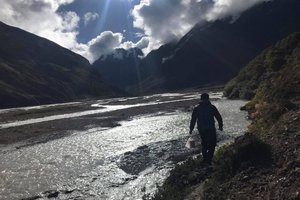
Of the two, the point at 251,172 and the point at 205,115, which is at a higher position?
the point at 205,115

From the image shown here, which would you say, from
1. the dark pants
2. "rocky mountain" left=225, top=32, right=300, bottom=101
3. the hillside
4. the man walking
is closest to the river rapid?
the hillside

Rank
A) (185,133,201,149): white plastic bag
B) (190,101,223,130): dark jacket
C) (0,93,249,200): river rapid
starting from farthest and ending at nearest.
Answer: (185,133,201,149): white plastic bag < (0,93,249,200): river rapid < (190,101,223,130): dark jacket

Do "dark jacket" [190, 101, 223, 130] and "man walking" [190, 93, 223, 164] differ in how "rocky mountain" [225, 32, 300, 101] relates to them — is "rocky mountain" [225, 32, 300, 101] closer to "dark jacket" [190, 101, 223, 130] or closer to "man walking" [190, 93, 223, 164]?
"dark jacket" [190, 101, 223, 130]

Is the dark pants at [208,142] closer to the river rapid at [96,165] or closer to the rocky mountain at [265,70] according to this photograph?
the river rapid at [96,165]

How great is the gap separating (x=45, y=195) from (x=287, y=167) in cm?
1263

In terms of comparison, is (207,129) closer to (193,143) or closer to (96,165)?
(193,143)

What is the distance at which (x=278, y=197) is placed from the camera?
37.8ft

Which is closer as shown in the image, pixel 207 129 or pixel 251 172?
pixel 251 172

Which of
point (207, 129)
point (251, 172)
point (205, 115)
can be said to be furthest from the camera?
point (205, 115)

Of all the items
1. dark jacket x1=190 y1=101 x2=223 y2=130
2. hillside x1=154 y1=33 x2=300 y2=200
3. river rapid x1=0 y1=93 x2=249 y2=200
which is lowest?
river rapid x1=0 y1=93 x2=249 y2=200

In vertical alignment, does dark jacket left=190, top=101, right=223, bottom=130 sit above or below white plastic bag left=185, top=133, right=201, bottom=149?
above

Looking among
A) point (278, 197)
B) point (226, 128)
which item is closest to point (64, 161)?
point (226, 128)

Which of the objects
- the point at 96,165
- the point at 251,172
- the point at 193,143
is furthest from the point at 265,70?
the point at 251,172

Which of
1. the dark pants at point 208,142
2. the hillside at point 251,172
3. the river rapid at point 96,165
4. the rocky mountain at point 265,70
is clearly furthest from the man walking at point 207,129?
the rocky mountain at point 265,70
